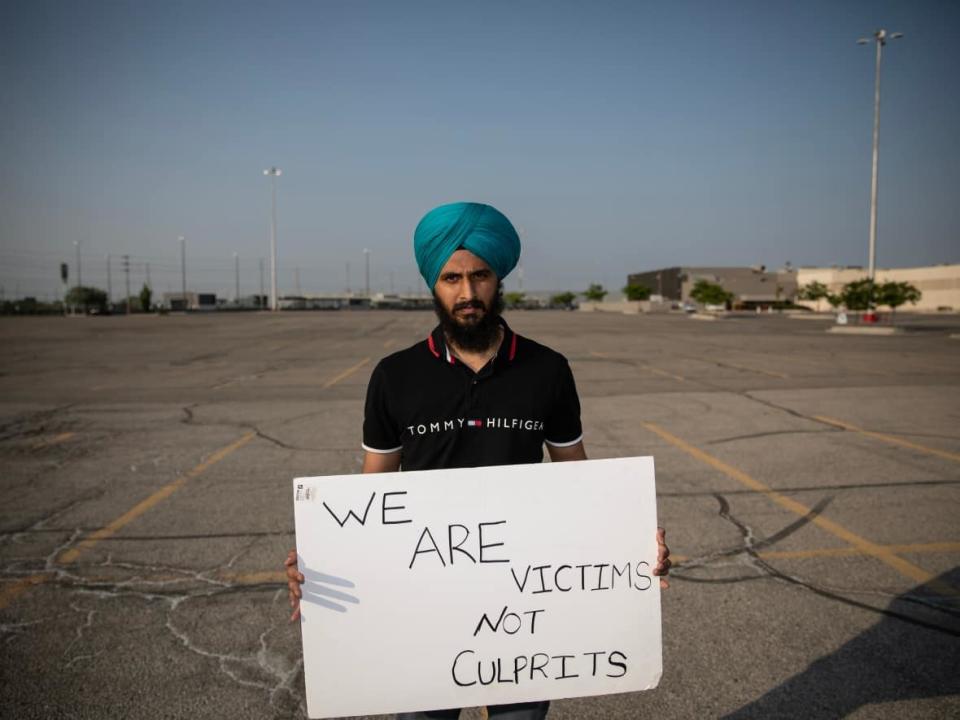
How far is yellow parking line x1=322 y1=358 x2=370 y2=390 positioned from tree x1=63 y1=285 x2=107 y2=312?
84635 millimetres

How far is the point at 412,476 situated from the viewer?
1.90m

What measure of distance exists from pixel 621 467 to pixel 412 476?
0.67 meters

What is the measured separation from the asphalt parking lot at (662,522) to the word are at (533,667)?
95 centimetres

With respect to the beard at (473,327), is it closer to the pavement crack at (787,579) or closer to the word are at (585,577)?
the word are at (585,577)

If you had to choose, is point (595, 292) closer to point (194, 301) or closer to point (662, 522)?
point (194, 301)

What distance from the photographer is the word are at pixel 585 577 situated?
200 centimetres

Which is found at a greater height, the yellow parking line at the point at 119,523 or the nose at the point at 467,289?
the nose at the point at 467,289

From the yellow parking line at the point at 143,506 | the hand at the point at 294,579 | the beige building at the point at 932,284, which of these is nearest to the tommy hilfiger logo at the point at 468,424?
the hand at the point at 294,579

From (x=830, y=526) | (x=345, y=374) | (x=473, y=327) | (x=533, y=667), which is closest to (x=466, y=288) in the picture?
(x=473, y=327)

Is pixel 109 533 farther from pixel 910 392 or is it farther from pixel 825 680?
pixel 910 392

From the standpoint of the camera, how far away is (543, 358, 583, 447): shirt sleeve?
7.11ft

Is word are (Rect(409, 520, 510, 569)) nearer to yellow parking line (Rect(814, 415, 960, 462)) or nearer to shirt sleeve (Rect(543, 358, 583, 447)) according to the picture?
shirt sleeve (Rect(543, 358, 583, 447))

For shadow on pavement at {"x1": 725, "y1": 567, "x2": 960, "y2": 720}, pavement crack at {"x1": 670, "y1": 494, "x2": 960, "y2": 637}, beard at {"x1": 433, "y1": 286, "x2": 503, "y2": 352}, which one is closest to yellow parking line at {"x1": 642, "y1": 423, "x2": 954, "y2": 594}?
pavement crack at {"x1": 670, "y1": 494, "x2": 960, "y2": 637}

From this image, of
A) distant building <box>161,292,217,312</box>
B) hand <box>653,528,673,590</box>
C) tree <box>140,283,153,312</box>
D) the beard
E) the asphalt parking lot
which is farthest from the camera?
distant building <box>161,292,217,312</box>
